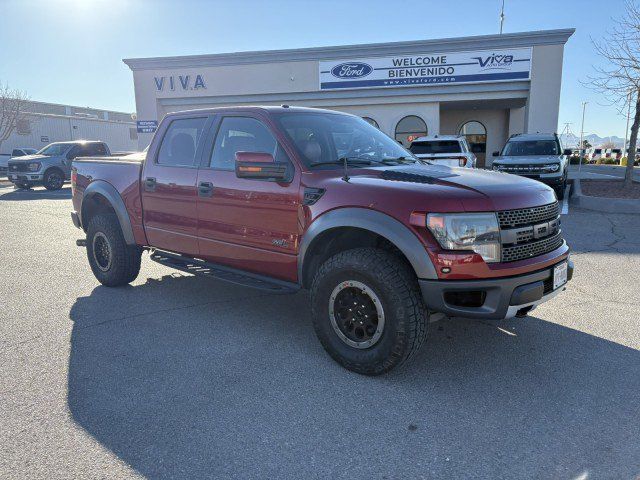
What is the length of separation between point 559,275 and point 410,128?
1903 centimetres

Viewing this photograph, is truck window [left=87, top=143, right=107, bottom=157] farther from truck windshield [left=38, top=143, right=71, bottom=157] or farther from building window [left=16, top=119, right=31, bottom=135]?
building window [left=16, top=119, right=31, bottom=135]

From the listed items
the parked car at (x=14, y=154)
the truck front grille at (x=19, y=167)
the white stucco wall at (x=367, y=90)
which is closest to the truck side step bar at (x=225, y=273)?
the truck front grille at (x=19, y=167)

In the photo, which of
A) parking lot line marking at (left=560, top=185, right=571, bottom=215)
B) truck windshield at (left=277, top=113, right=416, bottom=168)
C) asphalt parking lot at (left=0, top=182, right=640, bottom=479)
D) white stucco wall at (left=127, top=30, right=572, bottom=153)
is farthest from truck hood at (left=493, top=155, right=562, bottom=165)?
truck windshield at (left=277, top=113, right=416, bottom=168)

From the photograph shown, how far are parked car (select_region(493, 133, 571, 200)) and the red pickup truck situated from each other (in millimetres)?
8752

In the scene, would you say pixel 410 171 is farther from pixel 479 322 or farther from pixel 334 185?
pixel 479 322

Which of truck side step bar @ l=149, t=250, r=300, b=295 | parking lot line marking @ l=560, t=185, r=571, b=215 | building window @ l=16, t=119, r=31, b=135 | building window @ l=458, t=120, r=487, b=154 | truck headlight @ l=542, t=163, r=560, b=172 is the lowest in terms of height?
parking lot line marking @ l=560, t=185, r=571, b=215

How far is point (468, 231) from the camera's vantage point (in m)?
2.97

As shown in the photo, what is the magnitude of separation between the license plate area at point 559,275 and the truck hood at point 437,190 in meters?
0.47

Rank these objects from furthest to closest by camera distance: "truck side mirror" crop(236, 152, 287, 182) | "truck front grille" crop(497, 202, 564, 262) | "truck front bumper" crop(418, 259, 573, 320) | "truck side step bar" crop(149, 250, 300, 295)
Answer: "truck side step bar" crop(149, 250, 300, 295) → "truck side mirror" crop(236, 152, 287, 182) → "truck front grille" crop(497, 202, 564, 262) → "truck front bumper" crop(418, 259, 573, 320)

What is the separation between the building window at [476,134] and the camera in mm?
24484

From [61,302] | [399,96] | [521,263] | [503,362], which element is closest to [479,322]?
[503,362]

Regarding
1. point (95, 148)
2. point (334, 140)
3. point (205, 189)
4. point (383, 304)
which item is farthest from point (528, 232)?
point (95, 148)

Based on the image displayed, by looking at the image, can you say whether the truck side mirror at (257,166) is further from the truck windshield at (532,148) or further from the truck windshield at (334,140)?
the truck windshield at (532,148)

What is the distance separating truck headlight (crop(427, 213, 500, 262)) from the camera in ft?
9.71
